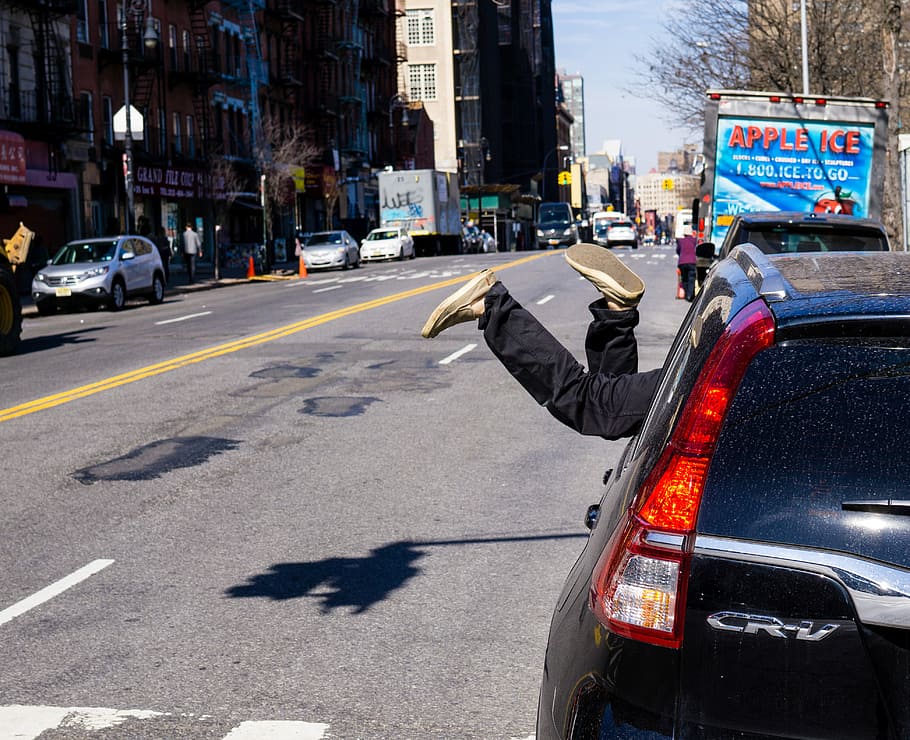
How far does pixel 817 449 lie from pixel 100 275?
27.7 metres

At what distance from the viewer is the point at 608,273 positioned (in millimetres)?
5445

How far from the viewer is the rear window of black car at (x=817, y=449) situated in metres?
2.33

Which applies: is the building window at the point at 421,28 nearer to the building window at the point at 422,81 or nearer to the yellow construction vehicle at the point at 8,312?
the building window at the point at 422,81

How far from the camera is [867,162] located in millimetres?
19625

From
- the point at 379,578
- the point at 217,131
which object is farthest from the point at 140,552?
the point at 217,131

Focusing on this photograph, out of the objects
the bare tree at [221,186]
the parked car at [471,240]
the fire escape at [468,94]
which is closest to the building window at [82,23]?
the bare tree at [221,186]

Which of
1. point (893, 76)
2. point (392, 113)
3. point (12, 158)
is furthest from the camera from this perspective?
point (392, 113)

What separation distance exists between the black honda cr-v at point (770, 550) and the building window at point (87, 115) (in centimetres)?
4217

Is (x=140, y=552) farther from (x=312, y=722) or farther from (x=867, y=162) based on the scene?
(x=867, y=162)

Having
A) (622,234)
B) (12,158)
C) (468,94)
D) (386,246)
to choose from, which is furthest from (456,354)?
(468,94)

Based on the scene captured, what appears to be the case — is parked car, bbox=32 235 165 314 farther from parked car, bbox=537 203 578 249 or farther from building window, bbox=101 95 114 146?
parked car, bbox=537 203 578 249

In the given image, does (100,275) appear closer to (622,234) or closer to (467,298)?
(467,298)

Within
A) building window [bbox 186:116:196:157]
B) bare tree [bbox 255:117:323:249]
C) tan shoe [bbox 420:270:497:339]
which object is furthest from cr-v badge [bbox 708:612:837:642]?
building window [bbox 186:116:196:157]

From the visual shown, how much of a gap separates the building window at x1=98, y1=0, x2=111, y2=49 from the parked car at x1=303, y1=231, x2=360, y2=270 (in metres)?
10.7
